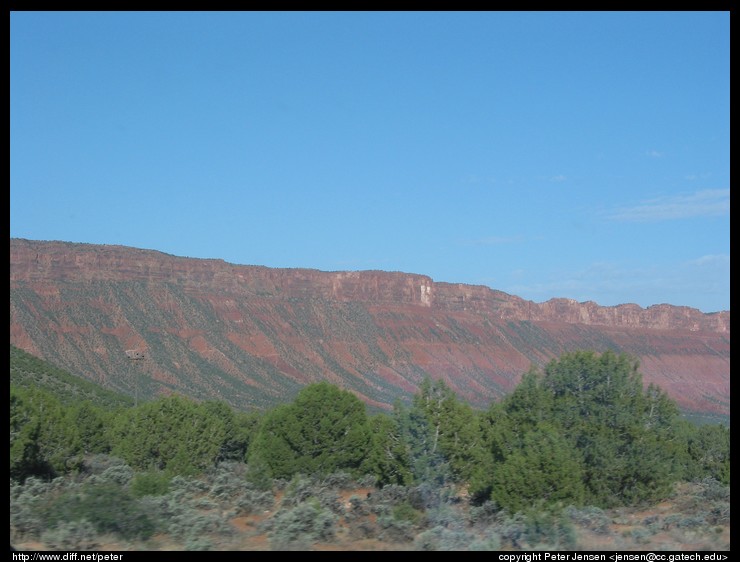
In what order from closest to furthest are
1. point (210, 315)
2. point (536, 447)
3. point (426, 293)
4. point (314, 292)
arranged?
point (536, 447), point (210, 315), point (314, 292), point (426, 293)

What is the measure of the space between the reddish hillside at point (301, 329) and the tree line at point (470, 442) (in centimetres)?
5583

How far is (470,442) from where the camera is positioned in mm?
24000

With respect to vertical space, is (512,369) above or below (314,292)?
below

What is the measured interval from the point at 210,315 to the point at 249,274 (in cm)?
1654

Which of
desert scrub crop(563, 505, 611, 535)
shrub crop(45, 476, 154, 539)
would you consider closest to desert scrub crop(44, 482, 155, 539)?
shrub crop(45, 476, 154, 539)

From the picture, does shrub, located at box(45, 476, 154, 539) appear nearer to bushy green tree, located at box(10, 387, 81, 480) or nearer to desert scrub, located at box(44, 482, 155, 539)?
desert scrub, located at box(44, 482, 155, 539)

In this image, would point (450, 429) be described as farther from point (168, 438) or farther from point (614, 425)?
point (168, 438)

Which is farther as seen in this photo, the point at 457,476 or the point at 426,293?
the point at 426,293

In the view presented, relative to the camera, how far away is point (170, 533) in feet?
40.7

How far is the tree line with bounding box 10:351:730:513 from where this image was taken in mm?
20391

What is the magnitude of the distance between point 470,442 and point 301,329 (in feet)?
339

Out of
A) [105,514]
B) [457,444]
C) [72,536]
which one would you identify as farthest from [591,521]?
[72,536]
